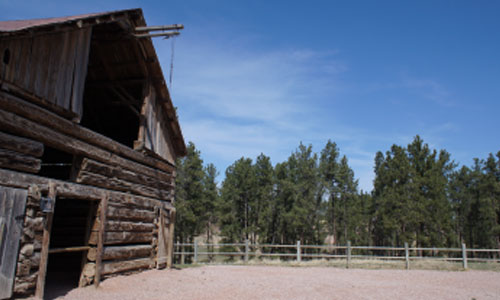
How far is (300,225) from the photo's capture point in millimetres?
37719

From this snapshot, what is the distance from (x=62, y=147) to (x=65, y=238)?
6.67 m

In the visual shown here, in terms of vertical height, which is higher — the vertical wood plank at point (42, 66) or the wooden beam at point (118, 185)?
the vertical wood plank at point (42, 66)

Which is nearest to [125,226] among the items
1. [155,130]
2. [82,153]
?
[82,153]

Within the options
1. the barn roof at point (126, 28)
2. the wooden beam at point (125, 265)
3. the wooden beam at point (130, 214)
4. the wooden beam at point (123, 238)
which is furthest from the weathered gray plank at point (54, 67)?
the wooden beam at point (125, 265)

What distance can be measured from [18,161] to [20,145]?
0.30m

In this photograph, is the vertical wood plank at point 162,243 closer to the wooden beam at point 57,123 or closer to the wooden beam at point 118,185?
the wooden beam at point 118,185

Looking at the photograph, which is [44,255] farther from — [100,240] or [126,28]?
[126,28]

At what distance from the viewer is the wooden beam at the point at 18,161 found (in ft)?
21.4

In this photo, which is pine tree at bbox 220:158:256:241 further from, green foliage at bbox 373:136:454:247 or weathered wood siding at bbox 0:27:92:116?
weathered wood siding at bbox 0:27:92:116

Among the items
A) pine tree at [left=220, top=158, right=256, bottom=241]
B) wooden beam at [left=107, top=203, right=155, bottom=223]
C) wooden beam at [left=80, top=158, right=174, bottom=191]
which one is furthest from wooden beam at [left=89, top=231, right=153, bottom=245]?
pine tree at [left=220, top=158, right=256, bottom=241]

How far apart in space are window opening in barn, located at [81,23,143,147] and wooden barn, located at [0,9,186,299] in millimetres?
42

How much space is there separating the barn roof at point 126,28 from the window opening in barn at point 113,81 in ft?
1.16

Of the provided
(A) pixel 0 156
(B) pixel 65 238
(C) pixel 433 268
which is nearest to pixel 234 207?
(C) pixel 433 268

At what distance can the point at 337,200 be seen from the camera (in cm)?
4378
